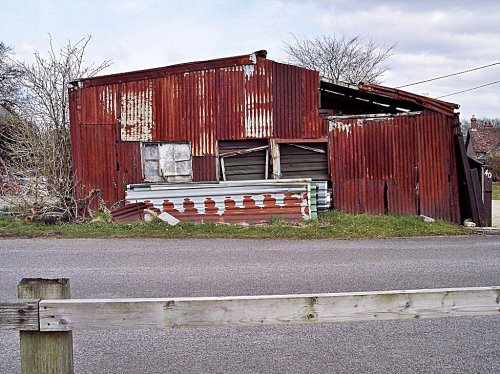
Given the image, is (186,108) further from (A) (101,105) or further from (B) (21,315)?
(B) (21,315)

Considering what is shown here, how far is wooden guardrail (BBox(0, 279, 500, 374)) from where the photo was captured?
2.57m

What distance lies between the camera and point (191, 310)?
9.04ft

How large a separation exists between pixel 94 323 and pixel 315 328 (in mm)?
3030

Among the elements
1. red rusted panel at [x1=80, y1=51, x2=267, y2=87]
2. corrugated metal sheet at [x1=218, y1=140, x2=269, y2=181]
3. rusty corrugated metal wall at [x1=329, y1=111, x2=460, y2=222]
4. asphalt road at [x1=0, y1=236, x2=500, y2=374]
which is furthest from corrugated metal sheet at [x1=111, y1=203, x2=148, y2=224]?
rusty corrugated metal wall at [x1=329, y1=111, x2=460, y2=222]

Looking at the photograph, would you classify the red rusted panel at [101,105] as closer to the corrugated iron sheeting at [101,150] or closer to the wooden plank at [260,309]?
the corrugated iron sheeting at [101,150]

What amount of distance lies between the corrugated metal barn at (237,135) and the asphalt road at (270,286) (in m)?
3.68

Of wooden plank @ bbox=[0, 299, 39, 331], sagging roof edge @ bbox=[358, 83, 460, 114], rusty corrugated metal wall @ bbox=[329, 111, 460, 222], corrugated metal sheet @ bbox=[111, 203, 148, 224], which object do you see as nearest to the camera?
wooden plank @ bbox=[0, 299, 39, 331]

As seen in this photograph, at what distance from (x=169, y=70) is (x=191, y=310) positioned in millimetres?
13096

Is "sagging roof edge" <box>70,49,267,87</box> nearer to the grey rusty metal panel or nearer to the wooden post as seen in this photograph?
the grey rusty metal panel

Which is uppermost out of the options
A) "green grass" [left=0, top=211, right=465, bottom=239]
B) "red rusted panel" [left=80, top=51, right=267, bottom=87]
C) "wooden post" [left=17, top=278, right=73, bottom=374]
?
"red rusted panel" [left=80, top=51, right=267, bottom=87]

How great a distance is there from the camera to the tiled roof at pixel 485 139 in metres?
61.2

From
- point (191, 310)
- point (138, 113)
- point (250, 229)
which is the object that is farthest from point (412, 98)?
point (191, 310)

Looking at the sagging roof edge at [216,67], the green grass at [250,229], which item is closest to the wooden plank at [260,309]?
the green grass at [250,229]

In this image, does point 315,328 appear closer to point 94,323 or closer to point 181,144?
point 94,323
